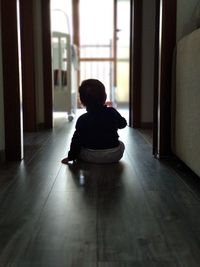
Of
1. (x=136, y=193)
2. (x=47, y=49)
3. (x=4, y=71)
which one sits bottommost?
(x=136, y=193)

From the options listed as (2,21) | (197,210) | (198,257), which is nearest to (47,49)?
(2,21)

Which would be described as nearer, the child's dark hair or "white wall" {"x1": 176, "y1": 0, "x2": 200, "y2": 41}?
"white wall" {"x1": 176, "y1": 0, "x2": 200, "y2": 41}

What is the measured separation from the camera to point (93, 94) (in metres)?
2.15

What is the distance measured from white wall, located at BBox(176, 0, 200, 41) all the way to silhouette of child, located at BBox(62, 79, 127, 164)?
1.77ft

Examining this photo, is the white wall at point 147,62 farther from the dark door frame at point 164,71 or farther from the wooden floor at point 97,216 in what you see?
the wooden floor at point 97,216

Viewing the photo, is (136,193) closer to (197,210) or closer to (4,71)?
(197,210)

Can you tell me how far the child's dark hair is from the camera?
7.06 ft

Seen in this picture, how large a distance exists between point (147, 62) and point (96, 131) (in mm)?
1798

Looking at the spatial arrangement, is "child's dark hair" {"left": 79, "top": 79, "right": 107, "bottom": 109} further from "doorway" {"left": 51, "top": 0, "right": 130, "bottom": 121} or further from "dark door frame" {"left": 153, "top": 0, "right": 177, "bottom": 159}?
"doorway" {"left": 51, "top": 0, "right": 130, "bottom": 121}

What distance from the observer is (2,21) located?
2041 mm

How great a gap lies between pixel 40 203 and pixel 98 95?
939 mm

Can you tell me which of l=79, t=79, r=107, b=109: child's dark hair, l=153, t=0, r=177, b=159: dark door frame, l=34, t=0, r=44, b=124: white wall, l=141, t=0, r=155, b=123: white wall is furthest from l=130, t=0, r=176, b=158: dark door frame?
l=34, t=0, r=44, b=124: white wall

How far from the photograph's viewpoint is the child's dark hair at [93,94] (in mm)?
2152

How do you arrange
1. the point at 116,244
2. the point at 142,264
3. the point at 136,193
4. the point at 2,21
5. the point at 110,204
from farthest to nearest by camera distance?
1. the point at 2,21
2. the point at 136,193
3. the point at 110,204
4. the point at 116,244
5. the point at 142,264
